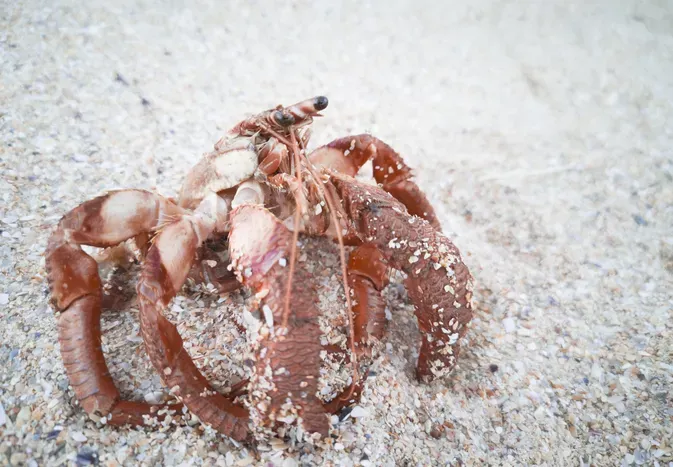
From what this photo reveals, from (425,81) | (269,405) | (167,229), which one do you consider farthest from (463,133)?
(269,405)

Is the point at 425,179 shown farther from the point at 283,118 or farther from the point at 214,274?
the point at 214,274

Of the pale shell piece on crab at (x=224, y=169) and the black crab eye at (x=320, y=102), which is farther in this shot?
the pale shell piece on crab at (x=224, y=169)

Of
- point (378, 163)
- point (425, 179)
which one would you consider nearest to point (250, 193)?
point (378, 163)

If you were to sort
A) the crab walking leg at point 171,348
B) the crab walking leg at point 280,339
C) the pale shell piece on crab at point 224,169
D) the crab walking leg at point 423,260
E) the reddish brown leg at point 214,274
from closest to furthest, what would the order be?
the crab walking leg at point 280,339
the crab walking leg at point 171,348
the crab walking leg at point 423,260
the pale shell piece on crab at point 224,169
the reddish brown leg at point 214,274

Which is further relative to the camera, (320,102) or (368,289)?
(368,289)

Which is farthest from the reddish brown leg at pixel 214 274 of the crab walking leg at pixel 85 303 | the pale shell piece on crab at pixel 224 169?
the crab walking leg at pixel 85 303

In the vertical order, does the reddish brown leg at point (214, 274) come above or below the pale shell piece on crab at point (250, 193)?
below

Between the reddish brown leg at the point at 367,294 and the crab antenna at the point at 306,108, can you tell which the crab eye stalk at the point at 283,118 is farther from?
the reddish brown leg at the point at 367,294

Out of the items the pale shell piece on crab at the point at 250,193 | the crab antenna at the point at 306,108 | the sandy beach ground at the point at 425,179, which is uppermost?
the crab antenna at the point at 306,108
